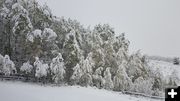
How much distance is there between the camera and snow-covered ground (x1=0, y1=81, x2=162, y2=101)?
6806 millimetres

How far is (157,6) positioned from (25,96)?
16.5 ft

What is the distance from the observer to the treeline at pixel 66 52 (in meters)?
8.29

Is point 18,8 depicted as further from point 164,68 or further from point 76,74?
point 164,68

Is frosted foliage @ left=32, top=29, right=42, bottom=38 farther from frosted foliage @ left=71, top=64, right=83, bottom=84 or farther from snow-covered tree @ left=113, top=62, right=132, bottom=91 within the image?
snow-covered tree @ left=113, top=62, right=132, bottom=91

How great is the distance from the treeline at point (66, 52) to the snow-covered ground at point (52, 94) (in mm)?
705

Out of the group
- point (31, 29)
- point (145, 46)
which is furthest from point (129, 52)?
point (31, 29)

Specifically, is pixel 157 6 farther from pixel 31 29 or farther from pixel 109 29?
pixel 31 29

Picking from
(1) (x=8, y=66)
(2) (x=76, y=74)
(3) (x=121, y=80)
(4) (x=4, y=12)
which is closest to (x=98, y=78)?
(3) (x=121, y=80)

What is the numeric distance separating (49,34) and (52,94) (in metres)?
2.37

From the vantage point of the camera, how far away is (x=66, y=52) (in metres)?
9.41

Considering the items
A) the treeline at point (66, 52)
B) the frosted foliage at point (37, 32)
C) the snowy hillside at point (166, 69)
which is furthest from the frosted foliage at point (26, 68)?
the snowy hillside at point (166, 69)

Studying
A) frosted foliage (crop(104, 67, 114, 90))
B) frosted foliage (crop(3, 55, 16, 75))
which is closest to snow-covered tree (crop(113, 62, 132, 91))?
frosted foliage (crop(104, 67, 114, 90))

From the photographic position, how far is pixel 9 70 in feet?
26.0

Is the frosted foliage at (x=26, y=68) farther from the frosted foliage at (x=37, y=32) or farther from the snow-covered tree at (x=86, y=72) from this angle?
the snow-covered tree at (x=86, y=72)
